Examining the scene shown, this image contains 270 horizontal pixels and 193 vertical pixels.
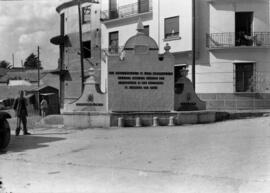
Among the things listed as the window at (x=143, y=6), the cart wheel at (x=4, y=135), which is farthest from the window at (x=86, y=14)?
the cart wheel at (x=4, y=135)

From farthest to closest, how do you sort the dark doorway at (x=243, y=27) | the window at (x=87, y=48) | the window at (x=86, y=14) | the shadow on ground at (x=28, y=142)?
the window at (x=87, y=48), the window at (x=86, y=14), the dark doorway at (x=243, y=27), the shadow on ground at (x=28, y=142)

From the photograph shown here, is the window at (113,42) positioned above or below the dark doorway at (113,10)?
below

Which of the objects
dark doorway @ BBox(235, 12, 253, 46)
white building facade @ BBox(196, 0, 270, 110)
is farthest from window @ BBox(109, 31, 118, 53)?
dark doorway @ BBox(235, 12, 253, 46)

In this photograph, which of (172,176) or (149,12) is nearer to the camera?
(172,176)

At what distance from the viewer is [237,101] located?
27.7m

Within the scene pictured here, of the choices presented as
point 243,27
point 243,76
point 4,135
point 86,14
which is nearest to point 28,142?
point 4,135

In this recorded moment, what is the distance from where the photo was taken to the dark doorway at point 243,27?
27906mm

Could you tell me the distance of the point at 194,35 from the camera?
28562 millimetres

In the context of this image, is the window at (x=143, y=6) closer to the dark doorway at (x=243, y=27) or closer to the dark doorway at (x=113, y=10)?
the dark doorway at (x=113, y=10)

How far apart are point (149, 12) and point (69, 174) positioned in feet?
83.6

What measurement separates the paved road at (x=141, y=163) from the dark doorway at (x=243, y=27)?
14.8m

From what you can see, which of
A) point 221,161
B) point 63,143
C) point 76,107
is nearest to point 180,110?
point 76,107

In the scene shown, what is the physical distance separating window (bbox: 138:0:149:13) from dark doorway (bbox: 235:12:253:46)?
7756mm

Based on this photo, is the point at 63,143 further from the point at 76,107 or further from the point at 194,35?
the point at 194,35
